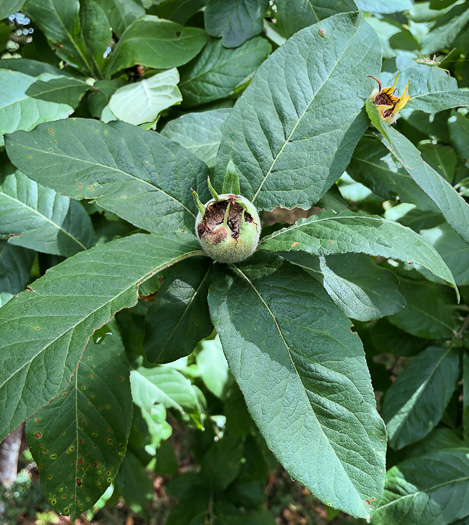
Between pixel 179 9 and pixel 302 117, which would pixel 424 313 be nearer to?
pixel 302 117

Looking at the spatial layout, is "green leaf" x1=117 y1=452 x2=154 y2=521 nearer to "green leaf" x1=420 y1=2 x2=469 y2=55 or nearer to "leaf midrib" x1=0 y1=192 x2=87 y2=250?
"leaf midrib" x1=0 y1=192 x2=87 y2=250

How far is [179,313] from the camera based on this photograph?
1.19m

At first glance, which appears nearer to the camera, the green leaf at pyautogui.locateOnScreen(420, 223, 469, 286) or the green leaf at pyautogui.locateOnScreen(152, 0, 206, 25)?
the green leaf at pyautogui.locateOnScreen(420, 223, 469, 286)

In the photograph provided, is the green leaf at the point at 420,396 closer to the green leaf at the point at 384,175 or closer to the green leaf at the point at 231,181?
the green leaf at the point at 384,175

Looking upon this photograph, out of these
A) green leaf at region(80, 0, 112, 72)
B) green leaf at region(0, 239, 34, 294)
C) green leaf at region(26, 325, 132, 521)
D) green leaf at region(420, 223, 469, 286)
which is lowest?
green leaf at region(26, 325, 132, 521)

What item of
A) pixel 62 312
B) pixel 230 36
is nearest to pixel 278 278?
pixel 62 312

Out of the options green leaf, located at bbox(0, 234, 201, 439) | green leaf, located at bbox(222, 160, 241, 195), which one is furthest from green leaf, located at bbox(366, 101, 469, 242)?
green leaf, located at bbox(0, 234, 201, 439)

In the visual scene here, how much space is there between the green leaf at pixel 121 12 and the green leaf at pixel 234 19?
0.28 meters

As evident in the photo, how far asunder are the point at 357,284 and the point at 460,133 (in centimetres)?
89

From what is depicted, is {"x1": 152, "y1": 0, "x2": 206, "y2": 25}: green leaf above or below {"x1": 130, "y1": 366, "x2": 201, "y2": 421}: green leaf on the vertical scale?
above

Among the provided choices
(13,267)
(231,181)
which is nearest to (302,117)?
(231,181)

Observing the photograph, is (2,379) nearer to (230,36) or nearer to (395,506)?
(230,36)

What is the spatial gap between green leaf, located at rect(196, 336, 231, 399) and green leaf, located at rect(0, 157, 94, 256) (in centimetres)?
84

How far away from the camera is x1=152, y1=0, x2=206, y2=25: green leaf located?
1682mm
